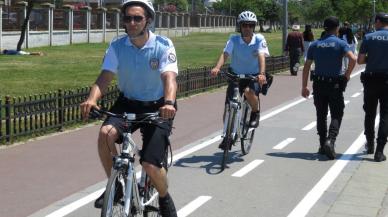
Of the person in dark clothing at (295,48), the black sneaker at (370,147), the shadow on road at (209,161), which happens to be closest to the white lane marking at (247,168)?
the shadow on road at (209,161)

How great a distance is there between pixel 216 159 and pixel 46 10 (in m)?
Answer: 36.5

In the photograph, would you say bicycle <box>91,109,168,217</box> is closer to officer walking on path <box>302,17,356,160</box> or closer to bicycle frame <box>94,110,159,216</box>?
bicycle frame <box>94,110,159,216</box>

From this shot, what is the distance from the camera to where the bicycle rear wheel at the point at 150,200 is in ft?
16.4

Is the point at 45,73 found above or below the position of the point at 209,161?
above

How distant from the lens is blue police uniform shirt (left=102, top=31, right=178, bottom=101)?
476cm

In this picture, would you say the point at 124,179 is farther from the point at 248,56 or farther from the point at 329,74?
the point at 329,74

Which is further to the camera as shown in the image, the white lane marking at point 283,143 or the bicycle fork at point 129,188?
the white lane marking at point 283,143

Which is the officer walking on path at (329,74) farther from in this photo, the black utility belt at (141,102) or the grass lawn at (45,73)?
the grass lawn at (45,73)

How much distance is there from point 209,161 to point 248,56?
1.49 metres

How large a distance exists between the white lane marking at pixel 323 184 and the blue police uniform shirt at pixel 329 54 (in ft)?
3.99

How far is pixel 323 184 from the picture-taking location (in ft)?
24.5

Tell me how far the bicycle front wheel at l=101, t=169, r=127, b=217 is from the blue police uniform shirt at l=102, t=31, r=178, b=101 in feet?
2.44

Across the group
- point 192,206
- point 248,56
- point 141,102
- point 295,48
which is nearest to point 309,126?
point 248,56

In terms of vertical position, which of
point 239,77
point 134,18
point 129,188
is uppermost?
point 134,18
